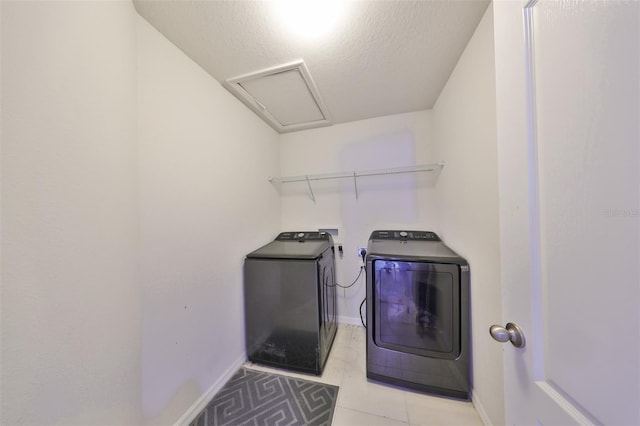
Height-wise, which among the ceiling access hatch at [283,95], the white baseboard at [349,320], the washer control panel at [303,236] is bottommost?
the white baseboard at [349,320]

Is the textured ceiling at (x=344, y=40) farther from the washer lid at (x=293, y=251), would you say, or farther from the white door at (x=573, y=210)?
the washer lid at (x=293, y=251)

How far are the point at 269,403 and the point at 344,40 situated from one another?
2431mm

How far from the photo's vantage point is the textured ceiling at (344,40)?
102cm

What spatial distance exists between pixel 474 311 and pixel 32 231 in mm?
2079

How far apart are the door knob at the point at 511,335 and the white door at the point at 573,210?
0.01 meters

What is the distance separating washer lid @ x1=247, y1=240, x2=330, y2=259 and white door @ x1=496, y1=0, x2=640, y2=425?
1220 millimetres

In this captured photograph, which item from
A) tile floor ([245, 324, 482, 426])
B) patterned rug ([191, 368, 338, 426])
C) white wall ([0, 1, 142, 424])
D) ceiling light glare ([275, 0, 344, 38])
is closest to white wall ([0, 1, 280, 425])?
white wall ([0, 1, 142, 424])

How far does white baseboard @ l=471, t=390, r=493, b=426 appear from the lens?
1.14 metres

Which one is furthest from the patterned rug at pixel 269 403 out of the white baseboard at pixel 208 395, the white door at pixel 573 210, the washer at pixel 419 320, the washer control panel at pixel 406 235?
the washer control panel at pixel 406 235

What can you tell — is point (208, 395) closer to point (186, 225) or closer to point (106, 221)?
point (186, 225)

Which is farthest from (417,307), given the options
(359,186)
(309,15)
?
(309,15)

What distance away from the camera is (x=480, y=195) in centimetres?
115

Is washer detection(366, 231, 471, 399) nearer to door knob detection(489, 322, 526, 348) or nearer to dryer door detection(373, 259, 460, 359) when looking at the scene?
dryer door detection(373, 259, 460, 359)

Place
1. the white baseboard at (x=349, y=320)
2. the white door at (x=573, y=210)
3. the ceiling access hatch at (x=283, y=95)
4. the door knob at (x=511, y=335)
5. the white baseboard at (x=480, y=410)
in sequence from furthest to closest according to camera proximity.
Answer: the white baseboard at (x=349, y=320)
the ceiling access hatch at (x=283, y=95)
the white baseboard at (x=480, y=410)
the door knob at (x=511, y=335)
the white door at (x=573, y=210)
